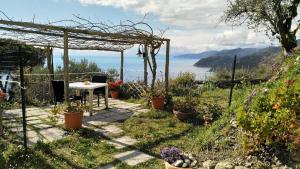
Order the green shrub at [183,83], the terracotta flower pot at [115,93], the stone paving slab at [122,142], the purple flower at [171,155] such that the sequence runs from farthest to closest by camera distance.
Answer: the green shrub at [183,83], the terracotta flower pot at [115,93], the stone paving slab at [122,142], the purple flower at [171,155]

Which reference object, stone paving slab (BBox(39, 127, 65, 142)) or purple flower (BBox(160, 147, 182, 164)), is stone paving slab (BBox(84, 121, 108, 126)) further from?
purple flower (BBox(160, 147, 182, 164))

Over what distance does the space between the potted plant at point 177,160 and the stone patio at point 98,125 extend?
104cm

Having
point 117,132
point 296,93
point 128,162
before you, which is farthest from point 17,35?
point 296,93

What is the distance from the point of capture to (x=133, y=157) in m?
5.20

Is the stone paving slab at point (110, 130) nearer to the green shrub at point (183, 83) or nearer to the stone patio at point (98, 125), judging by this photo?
the stone patio at point (98, 125)

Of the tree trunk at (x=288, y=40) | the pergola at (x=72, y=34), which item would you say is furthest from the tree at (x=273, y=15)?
the pergola at (x=72, y=34)

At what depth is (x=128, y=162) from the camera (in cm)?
496

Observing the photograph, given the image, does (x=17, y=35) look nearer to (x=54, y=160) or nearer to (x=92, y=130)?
(x=92, y=130)

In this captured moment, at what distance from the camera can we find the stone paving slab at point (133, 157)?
500 centimetres

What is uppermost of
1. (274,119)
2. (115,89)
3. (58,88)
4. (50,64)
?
(50,64)

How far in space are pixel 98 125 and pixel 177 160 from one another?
11.3 ft

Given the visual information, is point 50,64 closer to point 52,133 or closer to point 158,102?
point 158,102

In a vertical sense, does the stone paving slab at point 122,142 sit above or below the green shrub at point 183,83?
below

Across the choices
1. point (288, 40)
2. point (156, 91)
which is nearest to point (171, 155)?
point (156, 91)
